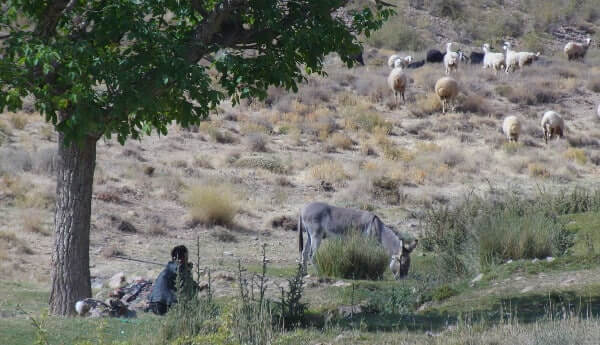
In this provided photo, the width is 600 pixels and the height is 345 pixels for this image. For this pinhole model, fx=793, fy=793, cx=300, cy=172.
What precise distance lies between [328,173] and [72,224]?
15.7 metres

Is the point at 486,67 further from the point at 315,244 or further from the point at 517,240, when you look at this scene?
the point at 517,240

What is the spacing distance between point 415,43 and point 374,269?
43529mm

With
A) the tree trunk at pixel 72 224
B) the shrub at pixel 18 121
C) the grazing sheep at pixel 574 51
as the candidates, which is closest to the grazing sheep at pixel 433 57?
the grazing sheep at pixel 574 51

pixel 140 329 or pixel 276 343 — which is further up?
pixel 276 343

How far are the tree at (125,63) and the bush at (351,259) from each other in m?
4.60

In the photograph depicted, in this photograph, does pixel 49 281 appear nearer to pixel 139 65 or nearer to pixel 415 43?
pixel 139 65

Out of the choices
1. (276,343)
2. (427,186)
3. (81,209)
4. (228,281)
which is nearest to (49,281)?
(228,281)

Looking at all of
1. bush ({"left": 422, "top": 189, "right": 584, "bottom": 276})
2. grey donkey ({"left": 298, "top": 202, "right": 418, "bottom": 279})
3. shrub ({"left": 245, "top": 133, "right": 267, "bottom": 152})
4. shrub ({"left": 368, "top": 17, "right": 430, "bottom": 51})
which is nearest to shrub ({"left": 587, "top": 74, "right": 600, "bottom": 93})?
shrub ({"left": 368, "top": 17, "right": 430, "bottom": 51})

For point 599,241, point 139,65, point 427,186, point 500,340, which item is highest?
point 139,65

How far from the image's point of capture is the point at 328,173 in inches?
986

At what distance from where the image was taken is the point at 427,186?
2492 centimetres

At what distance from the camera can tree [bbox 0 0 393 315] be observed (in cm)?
806

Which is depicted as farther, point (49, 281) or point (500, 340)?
point (49, 281)

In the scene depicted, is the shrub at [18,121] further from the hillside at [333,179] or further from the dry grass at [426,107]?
the dry grass at [426,107]
